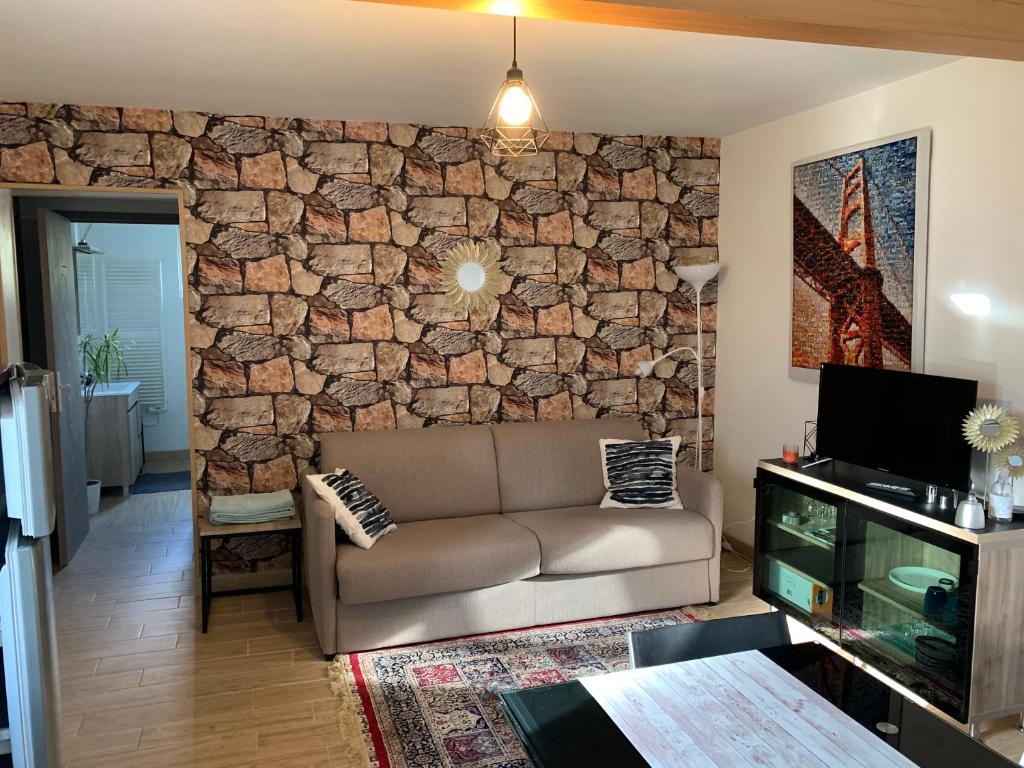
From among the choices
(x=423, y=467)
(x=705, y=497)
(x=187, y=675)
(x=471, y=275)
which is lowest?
(x=187, y=675)

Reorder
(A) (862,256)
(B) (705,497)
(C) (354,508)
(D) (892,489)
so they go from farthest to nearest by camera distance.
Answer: (B) (705,497), (A) (862,256), (C) (354,508), (D) (892,489)

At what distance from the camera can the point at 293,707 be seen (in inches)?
128

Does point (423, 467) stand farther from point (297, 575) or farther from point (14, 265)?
point (14, 265)

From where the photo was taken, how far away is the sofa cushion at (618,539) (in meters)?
3.95

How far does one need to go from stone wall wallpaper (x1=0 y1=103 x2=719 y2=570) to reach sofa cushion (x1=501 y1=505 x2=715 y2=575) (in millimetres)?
973

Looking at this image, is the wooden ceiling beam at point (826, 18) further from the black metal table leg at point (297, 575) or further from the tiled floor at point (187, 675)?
the black metal table leg at point (297, 575)

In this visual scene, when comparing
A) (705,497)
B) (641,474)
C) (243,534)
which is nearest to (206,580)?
(243,534)

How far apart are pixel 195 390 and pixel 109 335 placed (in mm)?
3828

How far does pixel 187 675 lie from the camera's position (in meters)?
3.54

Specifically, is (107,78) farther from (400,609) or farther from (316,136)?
(400,609)

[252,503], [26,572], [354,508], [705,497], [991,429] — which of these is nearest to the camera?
[26,572]

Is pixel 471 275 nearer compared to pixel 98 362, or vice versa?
pixel 471 275

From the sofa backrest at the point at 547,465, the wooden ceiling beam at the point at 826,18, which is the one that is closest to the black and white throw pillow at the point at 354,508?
the sofa backrest at the point at 547,465

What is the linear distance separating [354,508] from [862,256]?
8.94ft
